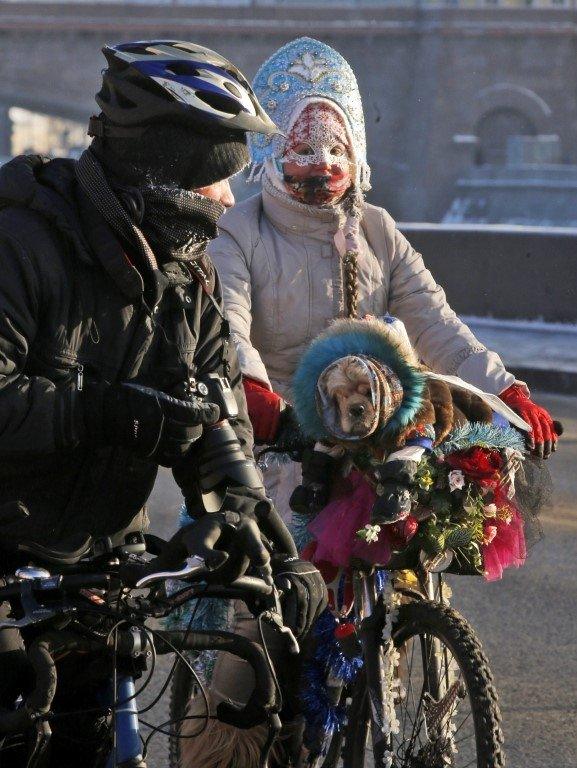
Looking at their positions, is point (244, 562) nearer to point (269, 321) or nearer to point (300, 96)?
point (269, 321)

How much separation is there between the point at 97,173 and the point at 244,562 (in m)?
0.79

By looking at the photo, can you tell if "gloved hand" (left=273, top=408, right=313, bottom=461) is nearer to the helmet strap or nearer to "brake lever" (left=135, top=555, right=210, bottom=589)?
the helmet strap

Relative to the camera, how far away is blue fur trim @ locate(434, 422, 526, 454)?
3.38m

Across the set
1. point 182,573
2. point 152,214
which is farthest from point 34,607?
point 152,214

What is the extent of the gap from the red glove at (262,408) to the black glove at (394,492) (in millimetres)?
346

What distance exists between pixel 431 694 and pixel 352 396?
779mm

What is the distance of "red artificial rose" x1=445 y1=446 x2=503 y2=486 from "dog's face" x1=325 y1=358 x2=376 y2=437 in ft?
0.79

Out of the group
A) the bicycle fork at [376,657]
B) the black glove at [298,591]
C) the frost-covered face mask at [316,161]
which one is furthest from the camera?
the frost-covered face mask at [316,161]

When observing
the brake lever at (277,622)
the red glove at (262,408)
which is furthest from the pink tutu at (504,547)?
the brake lever at (277,622)

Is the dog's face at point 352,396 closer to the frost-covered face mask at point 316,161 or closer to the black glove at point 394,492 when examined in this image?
the black glove at point 394,492

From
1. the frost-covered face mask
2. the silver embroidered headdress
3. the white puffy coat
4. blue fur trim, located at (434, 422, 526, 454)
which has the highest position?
the silver embroidered headdress

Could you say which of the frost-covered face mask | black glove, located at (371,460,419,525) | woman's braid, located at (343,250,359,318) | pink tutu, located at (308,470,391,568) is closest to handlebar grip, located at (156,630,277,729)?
black glove, located at (371,460,419,525)

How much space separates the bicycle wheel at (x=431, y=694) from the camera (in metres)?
3.25

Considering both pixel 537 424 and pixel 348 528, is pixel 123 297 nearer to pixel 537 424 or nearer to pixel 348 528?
pixel 348 528
